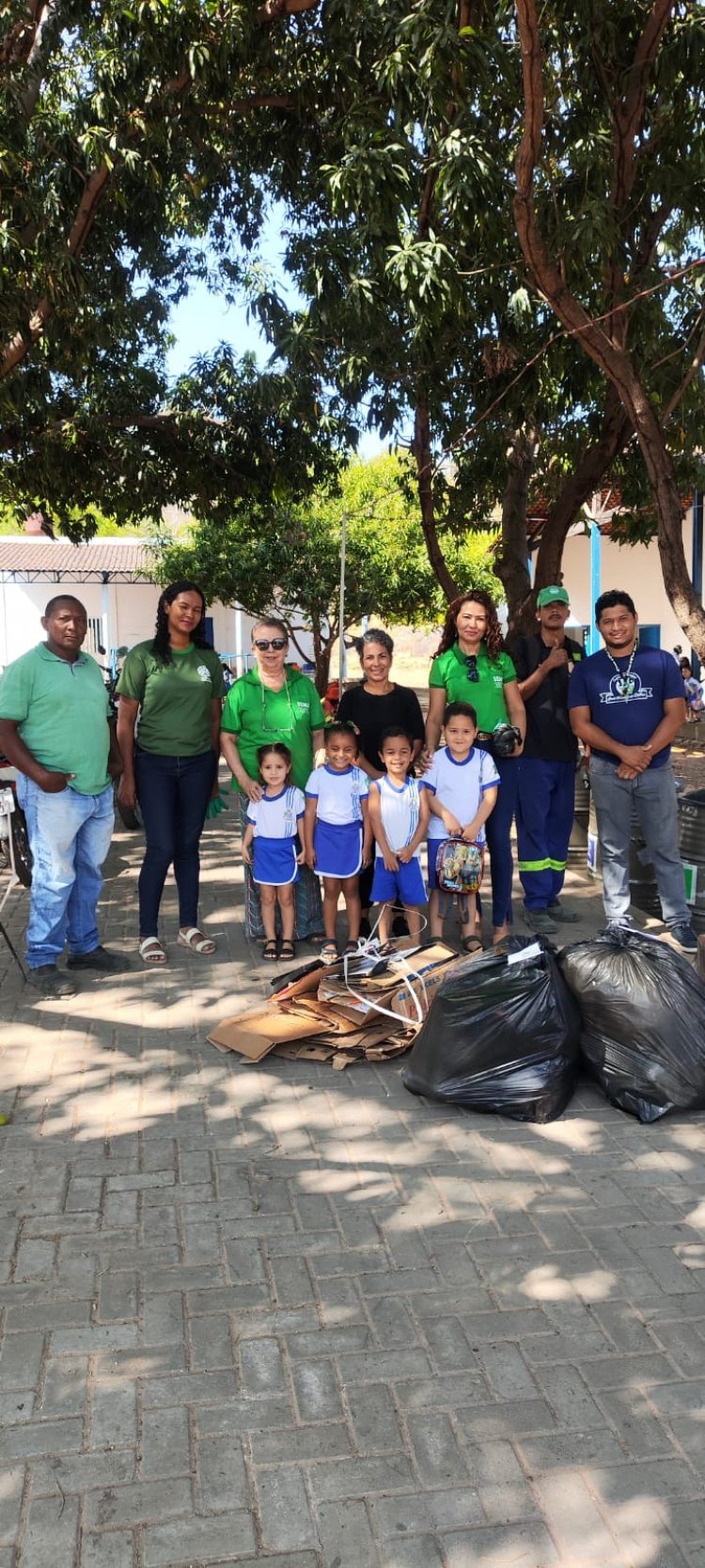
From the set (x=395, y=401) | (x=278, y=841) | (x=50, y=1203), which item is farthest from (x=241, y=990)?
(x=395, y=401)

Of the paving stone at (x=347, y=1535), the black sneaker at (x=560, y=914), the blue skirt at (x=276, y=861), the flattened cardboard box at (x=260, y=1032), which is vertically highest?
the blue skirt at (x=276, y=861)

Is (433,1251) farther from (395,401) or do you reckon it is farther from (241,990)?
(395,401)

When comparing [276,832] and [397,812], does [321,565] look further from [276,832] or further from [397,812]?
[397,812]

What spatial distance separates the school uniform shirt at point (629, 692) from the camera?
597 cm

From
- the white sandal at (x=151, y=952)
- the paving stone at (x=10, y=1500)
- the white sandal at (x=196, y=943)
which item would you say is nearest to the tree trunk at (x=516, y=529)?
the white sandal at (x=196, y=943)

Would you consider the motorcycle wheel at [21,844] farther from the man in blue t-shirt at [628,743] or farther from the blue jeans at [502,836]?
the man in blue t-shirt at [628,743]

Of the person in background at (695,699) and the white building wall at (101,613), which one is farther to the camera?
the white building wall at (101,613)

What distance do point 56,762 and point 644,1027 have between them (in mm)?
2955

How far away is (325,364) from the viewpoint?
29.8 feet

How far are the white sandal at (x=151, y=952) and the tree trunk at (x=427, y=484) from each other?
14.4ft

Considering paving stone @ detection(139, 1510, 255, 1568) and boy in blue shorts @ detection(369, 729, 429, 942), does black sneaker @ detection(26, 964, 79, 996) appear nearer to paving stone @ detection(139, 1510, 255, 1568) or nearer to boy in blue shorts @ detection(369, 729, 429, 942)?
boy in blue shorts @ detection(369, 729, 429, 942)

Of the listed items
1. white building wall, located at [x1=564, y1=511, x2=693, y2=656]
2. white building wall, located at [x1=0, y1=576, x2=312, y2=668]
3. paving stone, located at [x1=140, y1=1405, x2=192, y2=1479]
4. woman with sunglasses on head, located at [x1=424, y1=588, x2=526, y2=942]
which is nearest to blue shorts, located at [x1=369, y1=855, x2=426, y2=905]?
woman with sunglasses on head, located at [x1=424, y1=588, x2=526, y2=942]

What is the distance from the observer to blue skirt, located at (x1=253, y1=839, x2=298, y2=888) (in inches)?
240

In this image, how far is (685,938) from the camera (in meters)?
6.12
